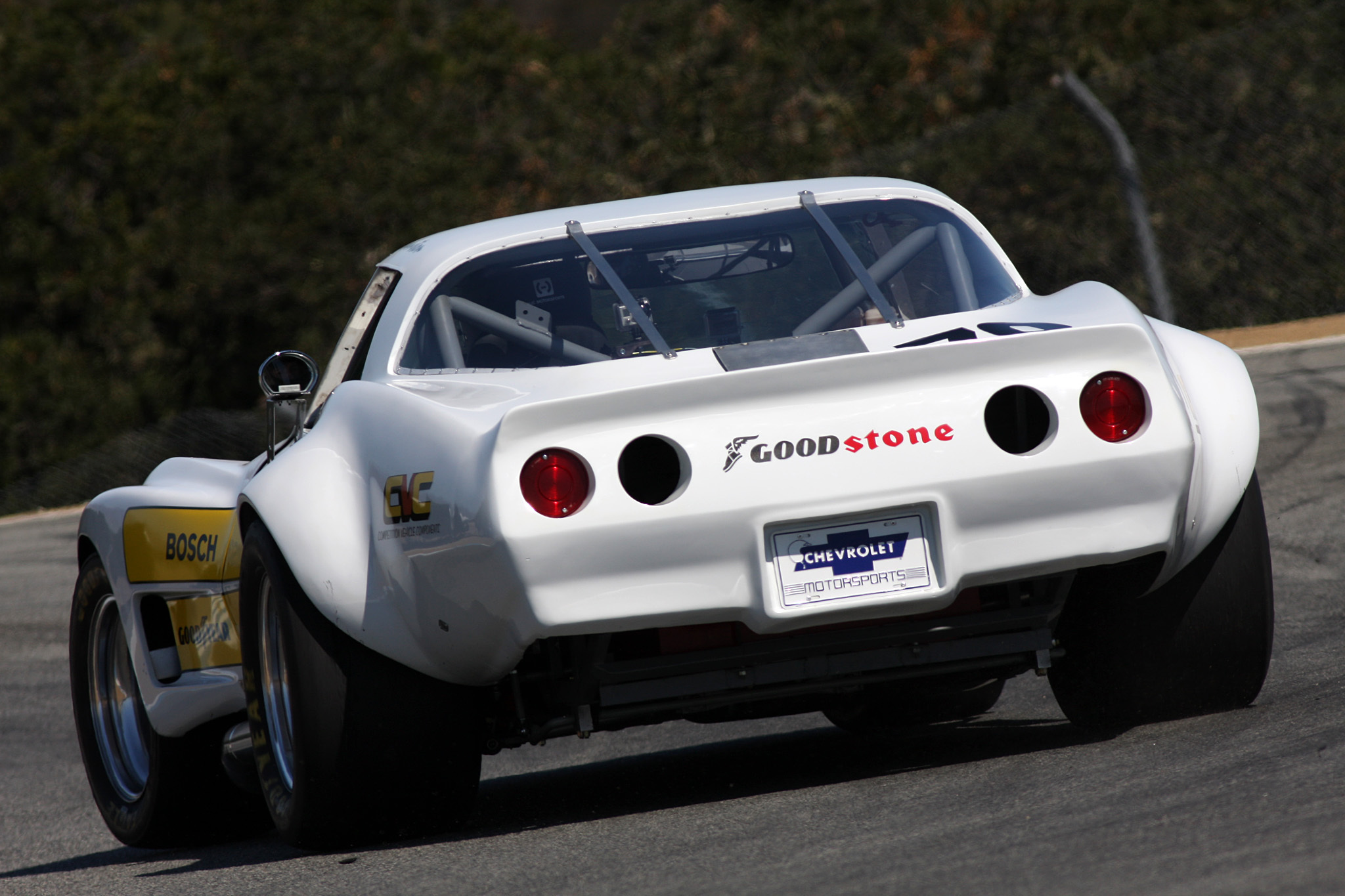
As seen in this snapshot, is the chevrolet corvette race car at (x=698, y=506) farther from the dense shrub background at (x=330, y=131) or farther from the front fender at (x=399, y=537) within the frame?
the dense shrub background at (x=330, y=131)

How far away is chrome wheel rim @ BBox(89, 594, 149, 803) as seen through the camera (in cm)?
606

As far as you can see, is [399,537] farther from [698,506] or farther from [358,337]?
[358,337]

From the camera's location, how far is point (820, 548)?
4086 mm

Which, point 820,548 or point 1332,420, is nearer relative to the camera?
point 820,548

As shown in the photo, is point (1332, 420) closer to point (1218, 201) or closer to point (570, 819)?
point (1218, 201)

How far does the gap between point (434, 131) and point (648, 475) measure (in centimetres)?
2018

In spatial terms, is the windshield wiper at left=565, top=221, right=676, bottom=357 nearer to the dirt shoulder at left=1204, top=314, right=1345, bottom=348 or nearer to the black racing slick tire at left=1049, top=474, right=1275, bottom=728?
the black racing slick tire at left=1049, top=474, right=1275, bottom=728

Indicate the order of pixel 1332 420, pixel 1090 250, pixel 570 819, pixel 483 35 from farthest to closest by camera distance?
pixel 483 35 → pixel 1090 250 → pixel 1332 420 → pixel 570 819

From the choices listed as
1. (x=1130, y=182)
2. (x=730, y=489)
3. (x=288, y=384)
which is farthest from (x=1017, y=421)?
(x=1130, y=182)

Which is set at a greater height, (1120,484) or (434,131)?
(1120,484)

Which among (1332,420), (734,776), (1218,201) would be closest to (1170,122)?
(1218,201)

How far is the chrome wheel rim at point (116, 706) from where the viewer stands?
606 centimetres

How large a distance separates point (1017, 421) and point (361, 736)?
1709 millimetres

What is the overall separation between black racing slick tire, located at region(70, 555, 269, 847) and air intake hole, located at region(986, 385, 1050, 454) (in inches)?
107
